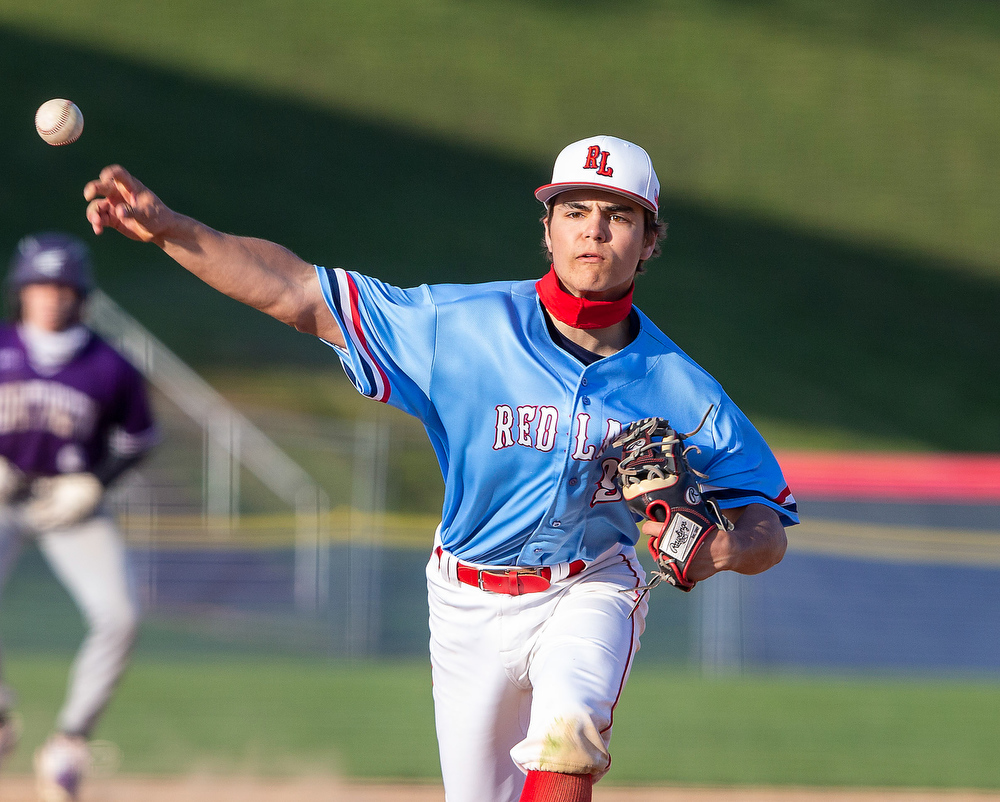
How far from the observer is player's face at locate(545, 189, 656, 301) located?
3.10 meters

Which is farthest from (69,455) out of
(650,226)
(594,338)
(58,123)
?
(650,226)

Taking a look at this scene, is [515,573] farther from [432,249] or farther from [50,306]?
[432,249]

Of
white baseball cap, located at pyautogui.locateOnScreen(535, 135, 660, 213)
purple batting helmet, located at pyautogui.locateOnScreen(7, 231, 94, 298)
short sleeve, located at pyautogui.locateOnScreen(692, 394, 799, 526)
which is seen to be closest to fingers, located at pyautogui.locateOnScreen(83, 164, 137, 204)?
white baseball cap, located at pyautogui.locateOnScreen(535, 135, 660, 213)

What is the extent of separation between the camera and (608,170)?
3105 mm

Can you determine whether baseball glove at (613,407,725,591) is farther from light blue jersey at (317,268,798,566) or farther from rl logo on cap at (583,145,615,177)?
rl logo on cap at (583,145,615,177)

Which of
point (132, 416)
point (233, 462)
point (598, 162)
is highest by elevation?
point (598, 162)

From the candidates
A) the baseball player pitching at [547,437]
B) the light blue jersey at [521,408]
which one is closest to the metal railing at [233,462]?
the baseball player pitching at [547,437]

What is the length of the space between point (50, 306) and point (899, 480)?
606 centimetres

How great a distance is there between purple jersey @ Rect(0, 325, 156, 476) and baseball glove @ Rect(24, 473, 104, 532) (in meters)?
0.07

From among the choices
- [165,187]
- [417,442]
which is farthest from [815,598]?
[165,187]

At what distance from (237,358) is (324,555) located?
7261mm

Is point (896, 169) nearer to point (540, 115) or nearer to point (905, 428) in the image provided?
point (540, 115)

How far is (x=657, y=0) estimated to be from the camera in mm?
27031

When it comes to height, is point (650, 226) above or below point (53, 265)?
below
